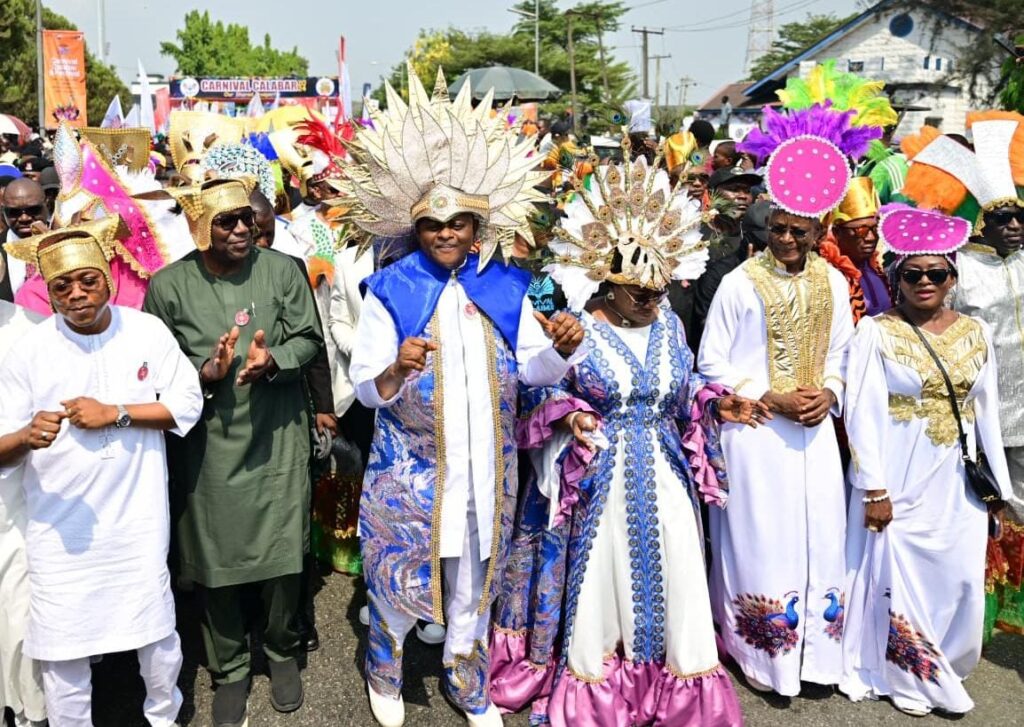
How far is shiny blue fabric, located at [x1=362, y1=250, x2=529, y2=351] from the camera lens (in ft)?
10.9

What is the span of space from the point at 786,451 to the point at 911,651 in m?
1.01

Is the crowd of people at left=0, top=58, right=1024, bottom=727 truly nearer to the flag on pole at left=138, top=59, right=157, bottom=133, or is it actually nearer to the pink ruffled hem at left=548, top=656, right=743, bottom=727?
the pink ruffled hem at left=548, top=656, right=743, bottom=727

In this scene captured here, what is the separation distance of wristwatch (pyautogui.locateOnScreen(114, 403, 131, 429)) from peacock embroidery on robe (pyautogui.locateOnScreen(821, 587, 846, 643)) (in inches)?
115

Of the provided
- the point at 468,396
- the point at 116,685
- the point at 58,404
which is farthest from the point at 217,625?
the point at 468,396

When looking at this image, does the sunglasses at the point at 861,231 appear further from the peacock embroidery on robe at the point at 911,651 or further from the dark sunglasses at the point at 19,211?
the dark sunglasses at the point at 19,211

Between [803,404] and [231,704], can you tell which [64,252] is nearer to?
[231,704]

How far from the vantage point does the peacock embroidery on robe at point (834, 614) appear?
390 cm

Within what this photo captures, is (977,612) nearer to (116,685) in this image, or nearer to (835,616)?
(835,616)

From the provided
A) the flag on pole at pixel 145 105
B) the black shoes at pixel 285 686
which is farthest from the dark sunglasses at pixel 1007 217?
the flag on pole at pixel 145 105

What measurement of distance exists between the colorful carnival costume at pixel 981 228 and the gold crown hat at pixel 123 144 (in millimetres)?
4060

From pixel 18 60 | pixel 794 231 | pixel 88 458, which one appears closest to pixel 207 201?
pixel 88 458

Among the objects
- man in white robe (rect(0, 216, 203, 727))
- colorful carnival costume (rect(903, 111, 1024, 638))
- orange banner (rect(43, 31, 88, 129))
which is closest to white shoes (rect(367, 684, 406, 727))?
man in white robe (rect(0, 216, 203, 727))

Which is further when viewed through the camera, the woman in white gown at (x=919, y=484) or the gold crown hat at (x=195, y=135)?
the gold crown hat at (x=195, y=135)

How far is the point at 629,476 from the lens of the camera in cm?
353
